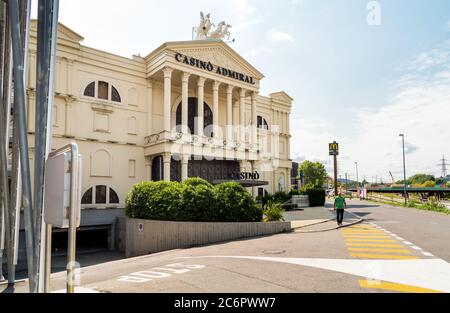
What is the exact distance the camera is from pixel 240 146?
112 ft

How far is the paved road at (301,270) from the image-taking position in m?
7.34

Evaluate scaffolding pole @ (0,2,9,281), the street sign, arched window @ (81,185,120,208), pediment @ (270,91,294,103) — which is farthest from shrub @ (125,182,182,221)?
pediment @ (270,91,294,103)

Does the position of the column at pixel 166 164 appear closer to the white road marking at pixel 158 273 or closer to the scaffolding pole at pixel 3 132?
the white road marking at pixel 158 273

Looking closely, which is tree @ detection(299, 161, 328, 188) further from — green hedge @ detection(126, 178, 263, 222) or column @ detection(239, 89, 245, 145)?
green hedge @ detection(126, 178, 263, 222)

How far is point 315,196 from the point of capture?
3975cm

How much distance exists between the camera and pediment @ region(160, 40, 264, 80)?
3098 cm

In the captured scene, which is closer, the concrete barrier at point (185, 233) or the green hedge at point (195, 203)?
the concrete barrier at point (185, 233)

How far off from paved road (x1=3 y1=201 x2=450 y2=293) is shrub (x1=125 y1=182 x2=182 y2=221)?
3699mm

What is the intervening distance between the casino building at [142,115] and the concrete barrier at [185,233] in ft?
23.9

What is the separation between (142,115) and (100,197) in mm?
8734

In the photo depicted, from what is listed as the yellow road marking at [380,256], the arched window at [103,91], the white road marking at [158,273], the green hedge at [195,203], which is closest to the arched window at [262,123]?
the arched window at [103,91]

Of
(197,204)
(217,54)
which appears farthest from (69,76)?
(197,204)

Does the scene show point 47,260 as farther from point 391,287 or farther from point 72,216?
point 391,287
